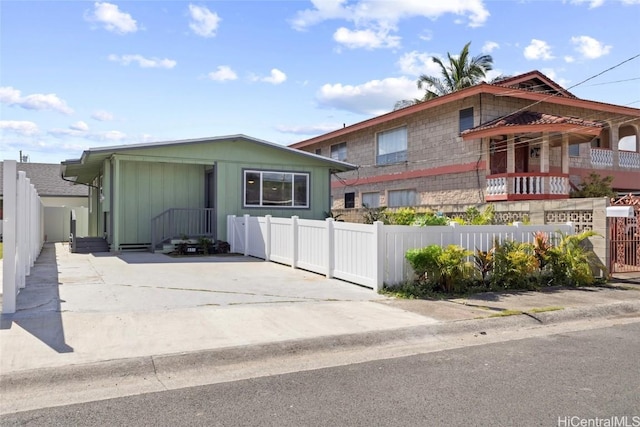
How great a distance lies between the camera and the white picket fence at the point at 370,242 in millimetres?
9086

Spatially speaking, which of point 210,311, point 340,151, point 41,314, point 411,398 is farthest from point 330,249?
point 340,151

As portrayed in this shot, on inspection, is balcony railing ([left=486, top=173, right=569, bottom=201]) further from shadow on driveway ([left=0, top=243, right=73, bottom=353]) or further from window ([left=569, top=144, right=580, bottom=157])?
shadow on driveway ([left=0, top=243, right=73, bottom=353])

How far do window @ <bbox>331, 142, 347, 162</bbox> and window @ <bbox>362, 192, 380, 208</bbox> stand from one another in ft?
9.56

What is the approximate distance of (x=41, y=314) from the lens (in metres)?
6.78

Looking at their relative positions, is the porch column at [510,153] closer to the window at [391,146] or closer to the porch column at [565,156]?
the porch column at [565,156]

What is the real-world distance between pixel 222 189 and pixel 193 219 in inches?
59.1

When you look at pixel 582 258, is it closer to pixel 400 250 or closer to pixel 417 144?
pixel 400 250

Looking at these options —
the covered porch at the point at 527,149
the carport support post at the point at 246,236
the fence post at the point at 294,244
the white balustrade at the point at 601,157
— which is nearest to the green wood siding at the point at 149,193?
the carport support post at the point at 246,236

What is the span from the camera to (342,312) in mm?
7375

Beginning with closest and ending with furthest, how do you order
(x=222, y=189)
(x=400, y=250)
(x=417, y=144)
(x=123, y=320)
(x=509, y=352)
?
1. (x=509, y=352)
2. (x=123, y=320)
3. (x=400, y=250)
4. (x=222, y=189)
5. (x=417, y=144)

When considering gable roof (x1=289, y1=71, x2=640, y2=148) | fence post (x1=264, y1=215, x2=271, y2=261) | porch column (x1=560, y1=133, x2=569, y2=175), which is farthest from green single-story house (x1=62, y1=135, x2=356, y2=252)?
porch column (x1=560, y1=133, x2=569, y2=175)

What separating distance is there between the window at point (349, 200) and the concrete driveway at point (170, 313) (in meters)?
16.1

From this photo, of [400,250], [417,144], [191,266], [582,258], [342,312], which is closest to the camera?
[342,312]

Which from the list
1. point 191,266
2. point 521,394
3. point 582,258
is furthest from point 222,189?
point 521,394
